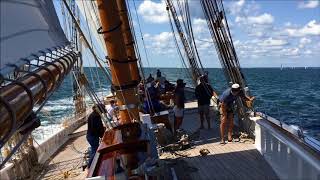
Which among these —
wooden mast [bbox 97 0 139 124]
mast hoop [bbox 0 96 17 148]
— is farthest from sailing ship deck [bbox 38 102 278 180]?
mast hoop [bbox 0 96 17 148]

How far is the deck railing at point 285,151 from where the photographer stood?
5.62m

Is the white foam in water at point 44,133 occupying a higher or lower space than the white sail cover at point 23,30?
lower

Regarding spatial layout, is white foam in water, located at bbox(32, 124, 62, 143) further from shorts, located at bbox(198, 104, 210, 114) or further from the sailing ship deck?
shorts, located at bbox(198, 104, 210, 114)

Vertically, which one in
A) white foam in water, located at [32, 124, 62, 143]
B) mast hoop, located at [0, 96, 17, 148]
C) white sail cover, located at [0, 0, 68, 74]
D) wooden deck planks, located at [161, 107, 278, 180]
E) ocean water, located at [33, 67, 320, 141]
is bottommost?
ocean water, located at [33, 67, 320, 141]

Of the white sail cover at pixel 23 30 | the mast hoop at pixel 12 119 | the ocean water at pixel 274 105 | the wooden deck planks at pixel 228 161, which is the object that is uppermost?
the white sail cover at pixel 23 30

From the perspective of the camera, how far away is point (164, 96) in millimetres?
16906

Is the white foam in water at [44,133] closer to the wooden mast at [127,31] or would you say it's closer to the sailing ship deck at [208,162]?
the sailing ship deck at [208,162]

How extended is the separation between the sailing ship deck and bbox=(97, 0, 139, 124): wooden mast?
148cm

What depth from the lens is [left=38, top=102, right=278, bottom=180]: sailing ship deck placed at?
7643 millimetres

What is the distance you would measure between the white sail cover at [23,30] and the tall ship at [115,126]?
11 mm

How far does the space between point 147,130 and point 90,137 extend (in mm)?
2070

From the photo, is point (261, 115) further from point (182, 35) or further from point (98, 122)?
point (182, 35)

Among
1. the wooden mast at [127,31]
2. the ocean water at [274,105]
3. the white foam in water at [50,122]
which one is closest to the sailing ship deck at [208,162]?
the ocean water at [274,105]

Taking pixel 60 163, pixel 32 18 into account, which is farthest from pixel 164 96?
pixel 32 18
